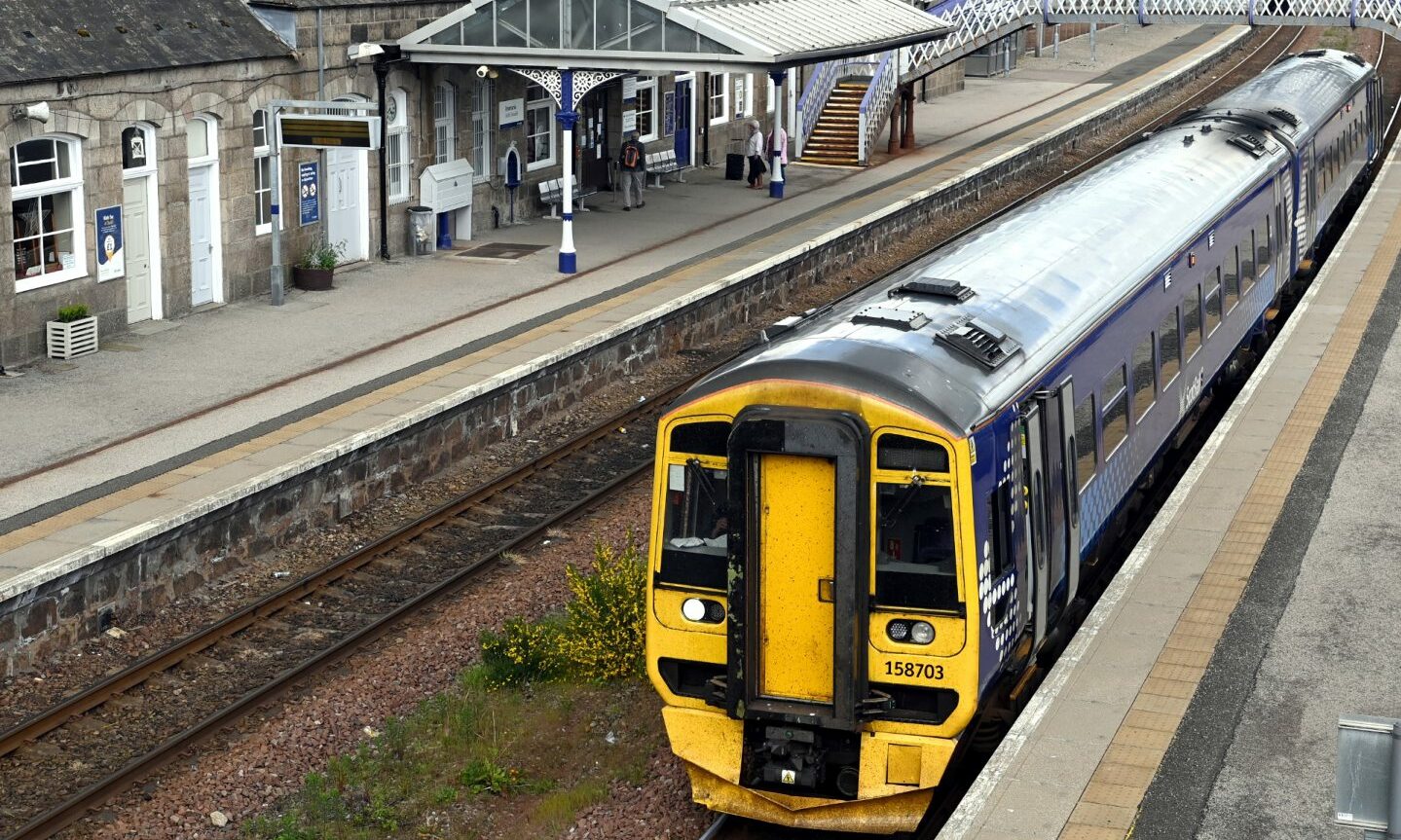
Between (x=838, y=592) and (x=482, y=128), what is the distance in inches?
874

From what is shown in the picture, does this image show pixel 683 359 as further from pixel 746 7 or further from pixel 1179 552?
pixel 1179 552

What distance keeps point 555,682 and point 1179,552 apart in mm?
4479

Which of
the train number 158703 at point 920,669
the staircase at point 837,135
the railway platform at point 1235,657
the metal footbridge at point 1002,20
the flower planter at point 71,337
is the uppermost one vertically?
the metal footbridge at point 1002,20

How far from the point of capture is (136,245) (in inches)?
876

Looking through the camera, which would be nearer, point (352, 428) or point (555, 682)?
point (555, 682)

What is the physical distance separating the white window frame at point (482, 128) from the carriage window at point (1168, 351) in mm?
17491

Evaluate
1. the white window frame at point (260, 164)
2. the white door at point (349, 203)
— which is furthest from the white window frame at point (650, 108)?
the white window frame at point (260, 164)

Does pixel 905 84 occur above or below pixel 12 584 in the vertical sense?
above

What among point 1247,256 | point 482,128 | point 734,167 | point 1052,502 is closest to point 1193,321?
point 1247,256

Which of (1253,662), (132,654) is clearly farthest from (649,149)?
(1253,662)

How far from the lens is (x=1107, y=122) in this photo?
47531 mm

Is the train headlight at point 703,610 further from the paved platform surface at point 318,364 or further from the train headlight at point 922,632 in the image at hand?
the paved platform surface at point 318,364

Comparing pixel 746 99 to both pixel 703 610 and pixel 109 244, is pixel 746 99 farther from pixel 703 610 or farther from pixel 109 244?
pixel 703 610

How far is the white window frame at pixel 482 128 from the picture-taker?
96.8 ft
